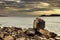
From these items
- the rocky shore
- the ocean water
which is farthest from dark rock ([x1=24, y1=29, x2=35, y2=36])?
the ocean water

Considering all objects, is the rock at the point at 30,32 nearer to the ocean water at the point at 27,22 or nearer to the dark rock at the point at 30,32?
the dark rock at the point at 30,32

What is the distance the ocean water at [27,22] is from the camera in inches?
44.2

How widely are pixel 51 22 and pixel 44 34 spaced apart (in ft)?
0.57

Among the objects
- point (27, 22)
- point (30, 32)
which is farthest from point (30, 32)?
point (27, 22)

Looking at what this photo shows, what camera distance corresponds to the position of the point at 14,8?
1186mm

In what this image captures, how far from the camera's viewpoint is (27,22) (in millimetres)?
1164

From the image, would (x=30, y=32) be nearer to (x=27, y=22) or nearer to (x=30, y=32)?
(x=30, y=32)

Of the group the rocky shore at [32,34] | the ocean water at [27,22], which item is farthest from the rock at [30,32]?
the ocean water at [27,22]

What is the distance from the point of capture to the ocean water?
1.12 meters

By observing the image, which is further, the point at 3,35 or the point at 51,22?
the point at 51,22

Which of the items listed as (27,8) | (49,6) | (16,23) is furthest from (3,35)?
(49,6)

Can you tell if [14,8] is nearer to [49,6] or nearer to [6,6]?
[6,6]

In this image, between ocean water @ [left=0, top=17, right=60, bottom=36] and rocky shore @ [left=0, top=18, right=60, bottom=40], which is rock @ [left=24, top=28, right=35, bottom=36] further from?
ocean water @ [left=0, top=17, right=60, bottom=36]

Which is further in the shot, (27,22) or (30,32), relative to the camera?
(27,22)
